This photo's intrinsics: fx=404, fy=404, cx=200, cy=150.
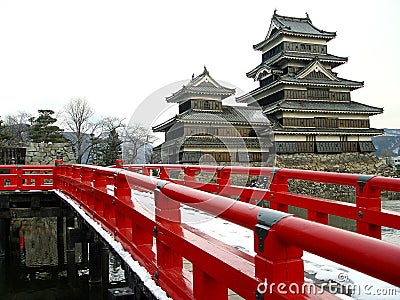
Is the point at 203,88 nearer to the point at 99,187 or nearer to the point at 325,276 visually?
the point at 99,187

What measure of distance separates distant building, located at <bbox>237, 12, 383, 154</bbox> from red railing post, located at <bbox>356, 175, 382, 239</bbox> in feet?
85.5

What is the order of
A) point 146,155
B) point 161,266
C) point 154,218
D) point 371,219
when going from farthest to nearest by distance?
point 146,155, point 371,219, point 154,218, point 161,266

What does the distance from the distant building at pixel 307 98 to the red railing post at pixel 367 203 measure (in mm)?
26055

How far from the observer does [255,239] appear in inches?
79.7

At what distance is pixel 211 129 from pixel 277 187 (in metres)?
23.0

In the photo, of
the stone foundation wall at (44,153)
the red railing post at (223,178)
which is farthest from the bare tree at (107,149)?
the red railing post at (223,178)

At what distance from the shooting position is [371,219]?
410 centimetres

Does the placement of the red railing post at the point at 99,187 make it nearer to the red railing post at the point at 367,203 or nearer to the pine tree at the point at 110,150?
the red railing post at the point at 367,203

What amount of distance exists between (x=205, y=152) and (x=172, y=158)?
246cm

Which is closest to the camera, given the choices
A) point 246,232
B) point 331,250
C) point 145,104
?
point 331,250

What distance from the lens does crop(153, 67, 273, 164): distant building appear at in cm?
2833

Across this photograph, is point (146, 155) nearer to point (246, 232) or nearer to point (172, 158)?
point (172, 158)

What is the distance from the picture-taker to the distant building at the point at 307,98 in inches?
1227

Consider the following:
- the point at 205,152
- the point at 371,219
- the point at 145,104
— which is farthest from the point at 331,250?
the point at 205,152
